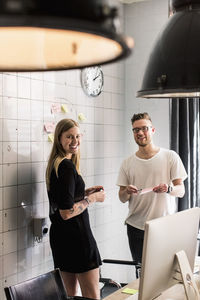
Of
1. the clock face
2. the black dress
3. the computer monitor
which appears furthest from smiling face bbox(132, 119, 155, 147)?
the computer monitor

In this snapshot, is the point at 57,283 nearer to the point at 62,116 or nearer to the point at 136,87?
the point at 62,116

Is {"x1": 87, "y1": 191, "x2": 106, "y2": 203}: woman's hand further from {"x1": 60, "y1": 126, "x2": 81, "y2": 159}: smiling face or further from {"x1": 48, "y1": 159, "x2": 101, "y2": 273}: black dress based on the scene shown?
{"x1": 60, "y1": 126, "x2": 81, "y2": 159}: smiling face

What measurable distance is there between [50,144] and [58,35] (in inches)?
105

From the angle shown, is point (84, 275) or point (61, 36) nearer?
point (61, 36)

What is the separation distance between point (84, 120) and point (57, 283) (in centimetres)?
194

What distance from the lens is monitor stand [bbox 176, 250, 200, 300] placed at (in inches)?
83.8

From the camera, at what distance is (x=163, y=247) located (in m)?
2.01

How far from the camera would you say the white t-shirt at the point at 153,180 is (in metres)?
3.72

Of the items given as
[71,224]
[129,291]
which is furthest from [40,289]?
[71,224]

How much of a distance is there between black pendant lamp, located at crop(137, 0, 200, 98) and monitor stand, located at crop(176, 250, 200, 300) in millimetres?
807

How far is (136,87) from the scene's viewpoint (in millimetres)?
4699

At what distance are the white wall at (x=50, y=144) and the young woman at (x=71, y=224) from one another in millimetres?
299

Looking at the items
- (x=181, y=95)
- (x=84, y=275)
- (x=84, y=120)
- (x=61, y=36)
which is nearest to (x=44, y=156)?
(x=84, y=120)

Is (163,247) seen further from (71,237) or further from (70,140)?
(70,140)
